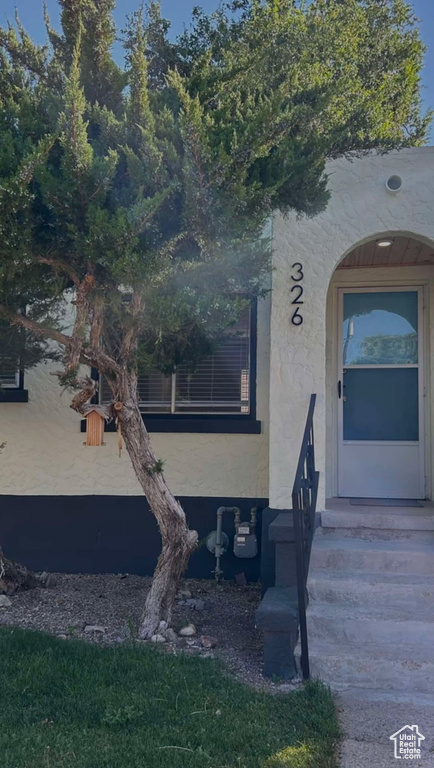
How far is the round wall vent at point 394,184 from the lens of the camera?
5.25 metres

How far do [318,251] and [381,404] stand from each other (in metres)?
1.81

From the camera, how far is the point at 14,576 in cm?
556

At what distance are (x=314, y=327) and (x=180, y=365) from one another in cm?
129

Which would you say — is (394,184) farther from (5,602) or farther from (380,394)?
(5,602)

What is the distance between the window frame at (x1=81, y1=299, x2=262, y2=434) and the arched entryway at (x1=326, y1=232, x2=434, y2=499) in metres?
0.76

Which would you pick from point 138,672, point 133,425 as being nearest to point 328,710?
point 138,672

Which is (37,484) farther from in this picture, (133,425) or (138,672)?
(138,672)

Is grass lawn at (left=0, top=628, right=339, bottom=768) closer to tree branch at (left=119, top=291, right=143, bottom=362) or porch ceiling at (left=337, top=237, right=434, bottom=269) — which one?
tree branch at (left=119, top=291, right=143, bottom=362)

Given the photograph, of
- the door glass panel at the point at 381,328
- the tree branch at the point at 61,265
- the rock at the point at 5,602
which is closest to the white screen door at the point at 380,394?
the door glass panel at the point at 381,328

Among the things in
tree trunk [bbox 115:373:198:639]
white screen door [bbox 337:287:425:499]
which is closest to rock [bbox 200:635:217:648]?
tree trunk [bbox 115:373:198:639]

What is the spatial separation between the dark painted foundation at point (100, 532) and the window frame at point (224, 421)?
0.72 m

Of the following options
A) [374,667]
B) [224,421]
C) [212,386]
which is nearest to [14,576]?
[224,421]

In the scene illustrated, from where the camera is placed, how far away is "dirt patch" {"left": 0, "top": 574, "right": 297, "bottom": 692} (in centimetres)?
425
